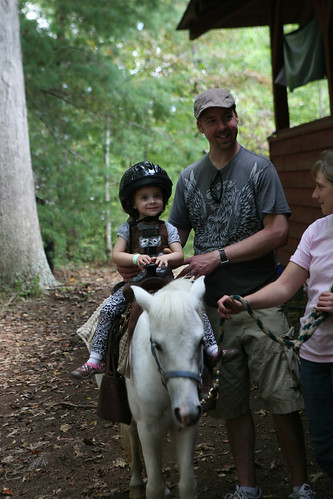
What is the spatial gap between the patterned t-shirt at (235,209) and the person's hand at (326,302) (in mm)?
780

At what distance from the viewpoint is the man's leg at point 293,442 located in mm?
3264

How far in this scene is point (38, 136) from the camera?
39.0 feet

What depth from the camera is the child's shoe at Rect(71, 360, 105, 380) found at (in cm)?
313

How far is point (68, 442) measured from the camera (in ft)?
15.0

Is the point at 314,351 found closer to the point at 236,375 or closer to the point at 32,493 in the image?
the point at 236,375

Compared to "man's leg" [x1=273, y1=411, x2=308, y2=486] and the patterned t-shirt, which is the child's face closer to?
the patterned t-shirt

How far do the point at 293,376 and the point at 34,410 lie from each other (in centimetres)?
296

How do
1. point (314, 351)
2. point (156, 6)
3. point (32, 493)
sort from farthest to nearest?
point (156, 6) → point (32, 493) → point (314, 351)

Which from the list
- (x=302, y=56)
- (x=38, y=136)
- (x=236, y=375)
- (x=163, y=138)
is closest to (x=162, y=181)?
(x=236, y=375)

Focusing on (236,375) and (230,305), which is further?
(236,375)

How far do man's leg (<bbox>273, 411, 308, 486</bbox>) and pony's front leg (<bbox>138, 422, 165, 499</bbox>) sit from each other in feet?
2.65

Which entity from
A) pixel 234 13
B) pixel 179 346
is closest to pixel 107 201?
pixel 234 13

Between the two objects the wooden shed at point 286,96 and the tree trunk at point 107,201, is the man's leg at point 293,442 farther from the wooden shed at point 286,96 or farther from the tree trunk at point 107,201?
the tree trunk at point 107,201

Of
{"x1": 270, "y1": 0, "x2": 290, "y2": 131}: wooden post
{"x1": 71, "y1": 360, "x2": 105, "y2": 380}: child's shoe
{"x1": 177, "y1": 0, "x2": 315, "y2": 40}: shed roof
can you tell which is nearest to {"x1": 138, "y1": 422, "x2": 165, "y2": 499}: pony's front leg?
{"x1": 71, "y1": 360, "x2": 105, "y2": 380}: child's shoe
